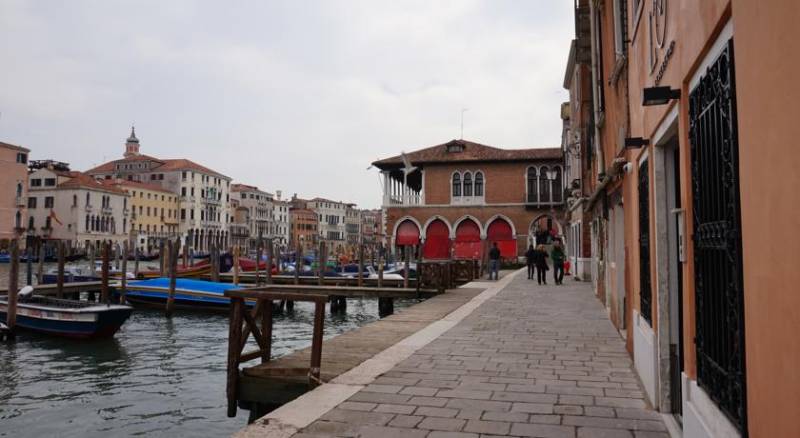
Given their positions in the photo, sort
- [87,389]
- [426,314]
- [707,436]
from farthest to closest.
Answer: [426,314], [87,389], [707,436]

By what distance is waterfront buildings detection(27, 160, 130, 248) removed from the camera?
65.4m

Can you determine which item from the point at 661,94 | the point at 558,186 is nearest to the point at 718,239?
the point at 661,94

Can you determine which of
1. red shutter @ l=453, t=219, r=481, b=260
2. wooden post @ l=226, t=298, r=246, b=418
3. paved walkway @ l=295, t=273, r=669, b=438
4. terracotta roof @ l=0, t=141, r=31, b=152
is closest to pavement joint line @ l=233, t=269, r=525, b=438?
paved walkway @ l=295, t=273, r=669, b=438

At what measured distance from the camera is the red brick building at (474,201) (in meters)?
37.2

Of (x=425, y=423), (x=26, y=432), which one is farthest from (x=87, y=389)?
(x=425, y=423)

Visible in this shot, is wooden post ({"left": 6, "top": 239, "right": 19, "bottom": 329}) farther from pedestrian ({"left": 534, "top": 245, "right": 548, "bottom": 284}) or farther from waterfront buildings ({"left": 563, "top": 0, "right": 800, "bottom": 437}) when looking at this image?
pedestrian ({"left": 534, "top": 245, "right": 548, "bottom": 284})

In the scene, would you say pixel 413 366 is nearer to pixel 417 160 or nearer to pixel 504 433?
pixel 504 433

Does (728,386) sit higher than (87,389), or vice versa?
(728,386)

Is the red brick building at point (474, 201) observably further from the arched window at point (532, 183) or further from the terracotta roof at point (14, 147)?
the terracotta roof at point (14, 147)

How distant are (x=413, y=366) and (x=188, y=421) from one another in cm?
373

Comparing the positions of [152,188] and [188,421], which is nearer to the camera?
[188,421]

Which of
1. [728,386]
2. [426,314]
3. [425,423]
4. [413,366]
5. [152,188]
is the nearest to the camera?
[728,386]

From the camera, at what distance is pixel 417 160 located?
38500 millimetres

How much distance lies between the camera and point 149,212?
7462cm
